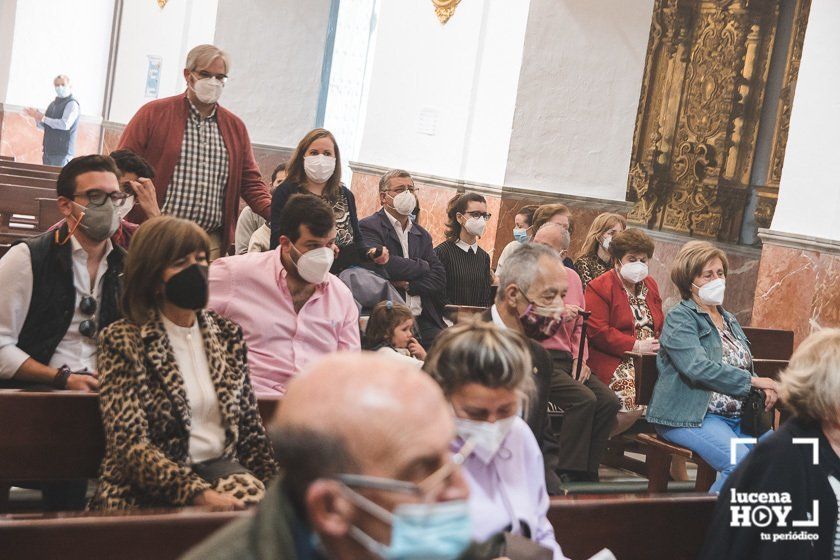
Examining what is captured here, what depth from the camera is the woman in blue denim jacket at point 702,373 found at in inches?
206

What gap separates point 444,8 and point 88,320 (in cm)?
644

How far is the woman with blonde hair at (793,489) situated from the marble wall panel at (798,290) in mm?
4698

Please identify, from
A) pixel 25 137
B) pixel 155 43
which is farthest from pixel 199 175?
pixel 25 137

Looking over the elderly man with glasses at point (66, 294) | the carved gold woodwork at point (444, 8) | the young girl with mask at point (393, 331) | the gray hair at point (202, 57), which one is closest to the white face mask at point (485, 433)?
the elderly man with glasses at point (66, 294)

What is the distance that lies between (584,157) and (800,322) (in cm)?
263

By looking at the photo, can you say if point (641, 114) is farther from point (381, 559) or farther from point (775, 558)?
point (381, 559)

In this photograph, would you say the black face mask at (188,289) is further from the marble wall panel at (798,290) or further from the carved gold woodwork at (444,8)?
the carved gold woodwork at (444,8)

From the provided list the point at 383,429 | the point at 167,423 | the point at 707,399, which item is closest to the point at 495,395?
the point at 167,423

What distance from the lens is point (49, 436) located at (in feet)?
11.0

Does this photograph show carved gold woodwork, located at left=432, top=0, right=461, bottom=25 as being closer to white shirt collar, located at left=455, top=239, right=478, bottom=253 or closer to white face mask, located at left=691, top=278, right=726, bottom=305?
white shirt collar, located at left=455, top=239, right=478, bottom=253

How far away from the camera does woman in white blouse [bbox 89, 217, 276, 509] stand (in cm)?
317

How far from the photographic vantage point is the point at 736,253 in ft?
41.0

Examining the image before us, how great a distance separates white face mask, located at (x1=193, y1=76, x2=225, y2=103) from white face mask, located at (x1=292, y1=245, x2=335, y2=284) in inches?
64.4

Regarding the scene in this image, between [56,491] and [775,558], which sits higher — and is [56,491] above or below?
below
